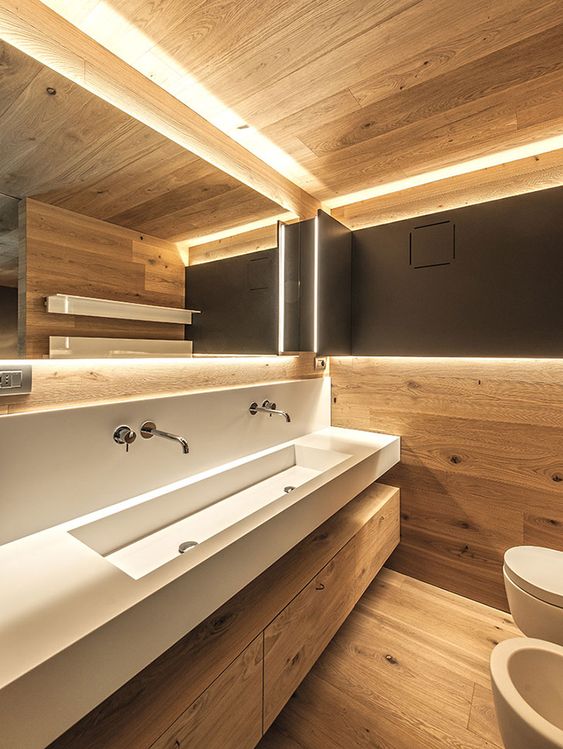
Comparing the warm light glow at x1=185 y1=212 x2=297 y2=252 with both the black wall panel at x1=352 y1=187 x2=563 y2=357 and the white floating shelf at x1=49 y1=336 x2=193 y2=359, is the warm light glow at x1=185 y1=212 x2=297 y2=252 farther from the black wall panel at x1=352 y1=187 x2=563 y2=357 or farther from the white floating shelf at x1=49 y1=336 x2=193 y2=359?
the black wall panel at x1=352 y1=187 x2=563 y2=357

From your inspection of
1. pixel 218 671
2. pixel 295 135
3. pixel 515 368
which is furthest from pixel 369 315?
pixel 218 671

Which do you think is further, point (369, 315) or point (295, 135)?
point (369, 315)

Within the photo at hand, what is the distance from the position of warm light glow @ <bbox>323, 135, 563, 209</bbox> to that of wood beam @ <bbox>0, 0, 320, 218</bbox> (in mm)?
727

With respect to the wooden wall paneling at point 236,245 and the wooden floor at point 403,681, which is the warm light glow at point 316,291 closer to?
the wooden wall paneling at point 236,245

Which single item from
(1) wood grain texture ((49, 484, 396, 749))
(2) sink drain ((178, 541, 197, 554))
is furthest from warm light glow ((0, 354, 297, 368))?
(1) wood grain texture ((49, 484, 396, 749))

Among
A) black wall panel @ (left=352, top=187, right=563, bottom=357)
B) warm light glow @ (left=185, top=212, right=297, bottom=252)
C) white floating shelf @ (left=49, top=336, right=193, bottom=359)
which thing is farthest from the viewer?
black wall panel @ (left=352, top=187, right=563, bottom=357)

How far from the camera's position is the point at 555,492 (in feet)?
6.13

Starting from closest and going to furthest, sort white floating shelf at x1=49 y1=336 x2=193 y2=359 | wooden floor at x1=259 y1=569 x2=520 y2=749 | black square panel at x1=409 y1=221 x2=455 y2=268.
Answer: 1. white floating shelf at x1=49 y1=336 x2=193 y2=359
2. wooden floor at x1=259 y1=569 x2=520 y2=749
3. black square panel at x1=409 y1=221 x2=455 y2=268

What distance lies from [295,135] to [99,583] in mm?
1877

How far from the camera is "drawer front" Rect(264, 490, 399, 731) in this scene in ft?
3.90

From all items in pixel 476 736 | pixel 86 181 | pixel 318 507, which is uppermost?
pixel 86 181

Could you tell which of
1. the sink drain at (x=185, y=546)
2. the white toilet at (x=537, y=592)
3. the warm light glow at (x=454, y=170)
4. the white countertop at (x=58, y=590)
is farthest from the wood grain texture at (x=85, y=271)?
the white toilet at (x=537, y=592)

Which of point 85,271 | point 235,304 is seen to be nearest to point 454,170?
point 235,304

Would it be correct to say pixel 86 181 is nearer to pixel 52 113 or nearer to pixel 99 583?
pixel 52 113
